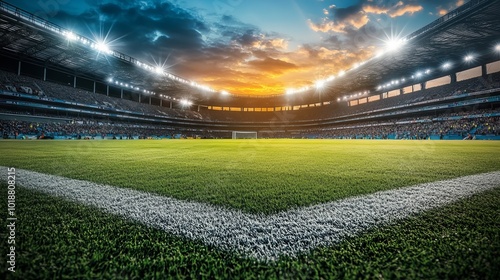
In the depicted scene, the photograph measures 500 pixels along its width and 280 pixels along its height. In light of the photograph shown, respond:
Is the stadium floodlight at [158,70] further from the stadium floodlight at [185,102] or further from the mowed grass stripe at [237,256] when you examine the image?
the mowed grass stripe at [237,256]

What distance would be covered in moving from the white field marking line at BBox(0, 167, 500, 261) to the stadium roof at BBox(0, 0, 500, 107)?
2642 cm

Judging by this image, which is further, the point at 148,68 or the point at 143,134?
the point at 143,134

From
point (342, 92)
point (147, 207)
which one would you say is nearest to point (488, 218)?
point (147, 207)

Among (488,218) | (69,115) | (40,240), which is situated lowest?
(40,240)

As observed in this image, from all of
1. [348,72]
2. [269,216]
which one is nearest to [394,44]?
[348,72]

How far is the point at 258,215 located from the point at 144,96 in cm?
5943

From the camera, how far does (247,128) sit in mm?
69438

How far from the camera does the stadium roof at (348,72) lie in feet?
67.3

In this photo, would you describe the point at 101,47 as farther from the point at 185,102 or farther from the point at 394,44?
the point at 394,44

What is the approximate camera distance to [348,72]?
1500 inches

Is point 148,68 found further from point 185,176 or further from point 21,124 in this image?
point 185,176

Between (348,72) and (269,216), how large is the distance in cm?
4238

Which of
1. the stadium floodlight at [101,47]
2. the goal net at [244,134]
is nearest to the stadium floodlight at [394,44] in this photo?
the stadium floodlight at [101,47]

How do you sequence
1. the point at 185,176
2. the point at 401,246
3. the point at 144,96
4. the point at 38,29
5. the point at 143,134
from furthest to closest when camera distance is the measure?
the point at 144,96 → the point at 143,134 → the point at 38,29 → the point at 185,176 → the point at 401,246
